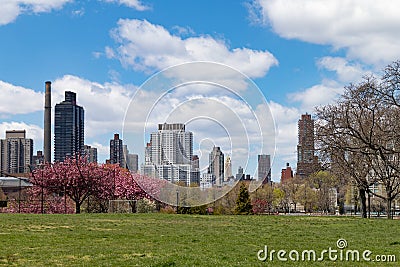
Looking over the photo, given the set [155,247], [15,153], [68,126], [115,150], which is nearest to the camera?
[155,247]

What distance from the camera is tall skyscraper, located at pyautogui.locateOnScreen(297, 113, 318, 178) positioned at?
41125 mm

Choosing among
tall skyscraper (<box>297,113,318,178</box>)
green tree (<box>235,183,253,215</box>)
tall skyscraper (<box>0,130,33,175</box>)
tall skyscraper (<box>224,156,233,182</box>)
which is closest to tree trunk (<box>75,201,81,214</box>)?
green tree (<box>235,183,253,215</box>)

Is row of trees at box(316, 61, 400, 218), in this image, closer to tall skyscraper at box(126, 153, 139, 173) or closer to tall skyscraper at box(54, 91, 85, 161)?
tall skyscraper at box(126, 153, 139, 173)

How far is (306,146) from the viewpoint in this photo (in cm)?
4162

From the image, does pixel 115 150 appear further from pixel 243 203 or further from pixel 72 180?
pixel 243 203

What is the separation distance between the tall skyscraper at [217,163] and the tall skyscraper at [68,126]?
117758 mm

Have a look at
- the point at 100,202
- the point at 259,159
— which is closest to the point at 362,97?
the point at 259,159

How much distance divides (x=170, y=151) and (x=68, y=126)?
407 ft

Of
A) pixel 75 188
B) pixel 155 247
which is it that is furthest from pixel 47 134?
pixel 155 247

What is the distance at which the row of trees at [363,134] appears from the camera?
109ft

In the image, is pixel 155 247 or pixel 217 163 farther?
pixel 217 163

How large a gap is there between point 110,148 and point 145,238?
54756 millimetres

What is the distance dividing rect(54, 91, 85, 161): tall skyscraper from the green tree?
107 metres

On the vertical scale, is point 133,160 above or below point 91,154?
below
